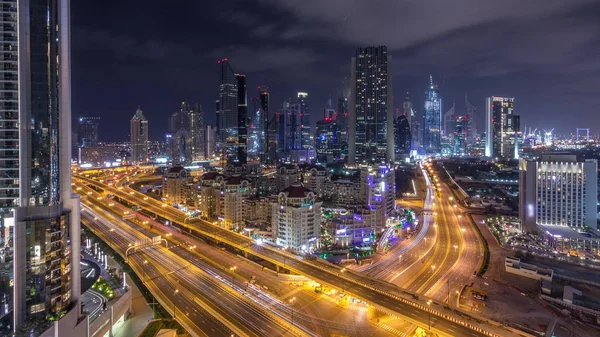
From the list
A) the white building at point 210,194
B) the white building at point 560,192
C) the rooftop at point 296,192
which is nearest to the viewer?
the rooftop at point 296,192

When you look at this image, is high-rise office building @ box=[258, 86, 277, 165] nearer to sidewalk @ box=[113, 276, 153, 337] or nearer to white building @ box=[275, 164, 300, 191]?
white building @ box=[275, 164, 300, 191]

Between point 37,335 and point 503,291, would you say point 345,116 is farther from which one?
point 37,335

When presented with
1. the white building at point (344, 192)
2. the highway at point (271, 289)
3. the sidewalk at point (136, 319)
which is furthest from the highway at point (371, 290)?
the white building at point (344, 192)

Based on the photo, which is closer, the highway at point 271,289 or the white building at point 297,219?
the highway at point 271,289

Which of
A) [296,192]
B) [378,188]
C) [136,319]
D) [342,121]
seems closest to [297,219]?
[296,192]

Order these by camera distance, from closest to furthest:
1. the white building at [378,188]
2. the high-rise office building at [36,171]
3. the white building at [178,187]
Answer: the high-rise office building at [36,171] → the white building at [378,188] → the white building at [178,187]

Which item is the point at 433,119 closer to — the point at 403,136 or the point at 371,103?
the point at 403,136

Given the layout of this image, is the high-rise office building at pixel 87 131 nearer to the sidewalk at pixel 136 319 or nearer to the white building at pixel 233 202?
the white building at pixel 233 202
